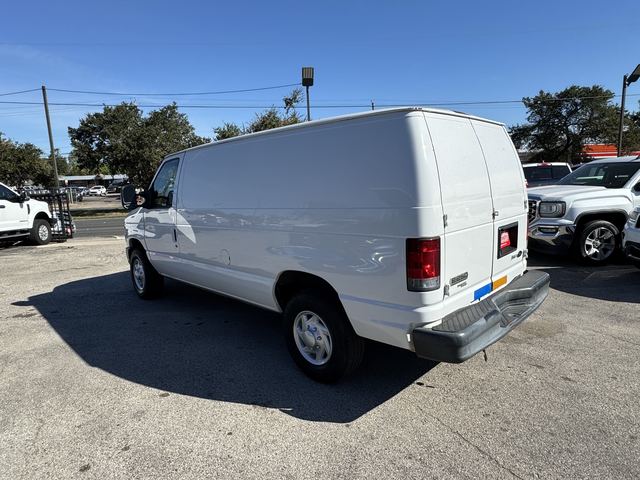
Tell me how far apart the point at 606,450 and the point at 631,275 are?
535cm

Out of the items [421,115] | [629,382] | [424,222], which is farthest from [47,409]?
[629,382]

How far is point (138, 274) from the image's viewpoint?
683cm

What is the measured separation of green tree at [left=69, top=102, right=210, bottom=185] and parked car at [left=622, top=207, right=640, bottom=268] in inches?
1051

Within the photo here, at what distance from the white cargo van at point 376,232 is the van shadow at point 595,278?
253 centimetres

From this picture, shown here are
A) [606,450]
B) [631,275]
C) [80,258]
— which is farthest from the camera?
[80,258]

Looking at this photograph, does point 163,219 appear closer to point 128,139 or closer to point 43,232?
point 43,232

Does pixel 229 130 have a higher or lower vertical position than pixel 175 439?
higher

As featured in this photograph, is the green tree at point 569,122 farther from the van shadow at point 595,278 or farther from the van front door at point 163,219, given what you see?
the van front door at point 163,219

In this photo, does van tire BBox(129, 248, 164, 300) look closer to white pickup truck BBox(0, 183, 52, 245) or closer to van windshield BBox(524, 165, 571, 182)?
white pickup truck BBox(0, 183, 52, 245)

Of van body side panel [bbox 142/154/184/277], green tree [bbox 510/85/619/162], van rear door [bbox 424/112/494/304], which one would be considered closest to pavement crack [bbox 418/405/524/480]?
van rear door [bbox 424/112/494/304]

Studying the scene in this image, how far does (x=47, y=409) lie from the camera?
3520 millimetres

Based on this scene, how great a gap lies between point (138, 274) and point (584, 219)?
7.41 meters

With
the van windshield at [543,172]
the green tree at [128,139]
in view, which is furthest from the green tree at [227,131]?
the van windshield at [543,172]

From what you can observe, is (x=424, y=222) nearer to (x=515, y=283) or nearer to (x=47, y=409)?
(x=515, y=283)
